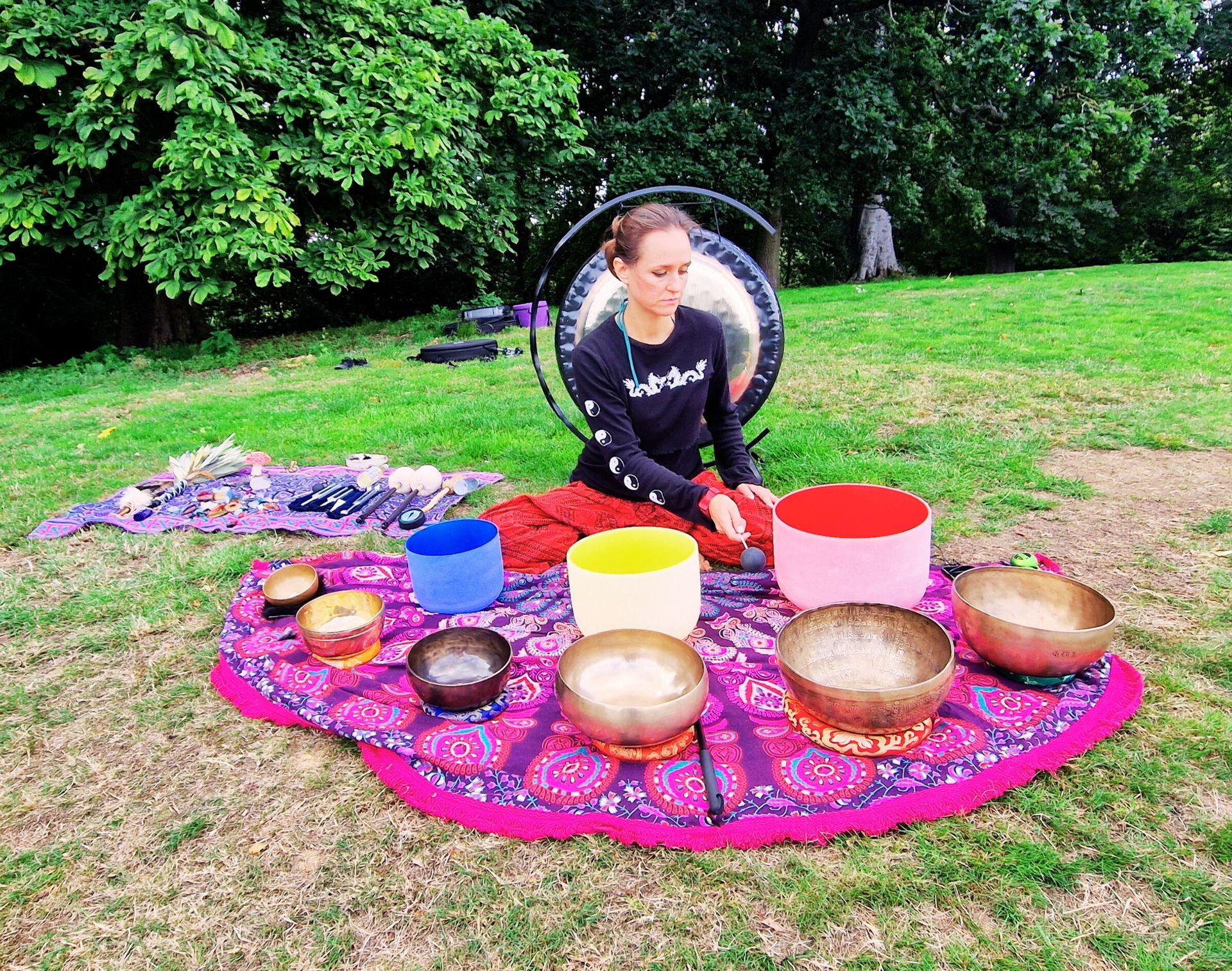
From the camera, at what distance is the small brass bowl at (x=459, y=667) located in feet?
6.51

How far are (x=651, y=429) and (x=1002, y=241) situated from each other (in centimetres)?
1803

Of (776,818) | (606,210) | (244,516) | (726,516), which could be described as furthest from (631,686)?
(244,516)

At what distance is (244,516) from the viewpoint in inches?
147

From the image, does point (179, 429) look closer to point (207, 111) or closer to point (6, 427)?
point (6, 427)

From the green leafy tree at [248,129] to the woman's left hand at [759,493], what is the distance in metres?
6.65

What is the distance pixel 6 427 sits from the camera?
20.2 ft

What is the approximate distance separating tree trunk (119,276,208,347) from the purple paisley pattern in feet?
30.5

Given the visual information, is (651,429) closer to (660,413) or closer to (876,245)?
(660,413)

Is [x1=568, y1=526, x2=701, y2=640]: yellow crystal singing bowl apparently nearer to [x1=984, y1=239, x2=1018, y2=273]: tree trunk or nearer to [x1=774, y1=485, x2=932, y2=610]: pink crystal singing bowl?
[x1=774, y1=485, x2=932, y2=610]: pink crystal singing bowl

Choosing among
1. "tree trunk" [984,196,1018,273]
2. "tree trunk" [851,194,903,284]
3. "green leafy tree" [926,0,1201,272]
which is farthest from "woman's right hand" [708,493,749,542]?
"tree trunk" [984,196,1018,273]

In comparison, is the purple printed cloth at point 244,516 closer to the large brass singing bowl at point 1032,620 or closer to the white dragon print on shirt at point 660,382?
the white dragon print on shirt at point 660,382

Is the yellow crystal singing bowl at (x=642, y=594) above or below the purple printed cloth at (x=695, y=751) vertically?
above

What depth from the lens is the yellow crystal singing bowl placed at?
6.48 ft

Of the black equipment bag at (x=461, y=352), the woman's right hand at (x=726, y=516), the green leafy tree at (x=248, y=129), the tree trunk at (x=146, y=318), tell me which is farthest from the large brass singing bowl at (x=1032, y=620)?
Result: the tree trunk at (x=146, y=318)
